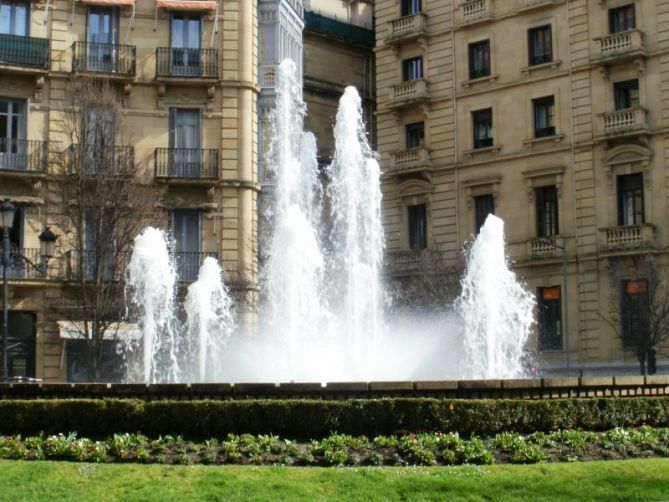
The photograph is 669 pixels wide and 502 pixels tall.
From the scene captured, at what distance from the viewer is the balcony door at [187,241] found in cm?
3591

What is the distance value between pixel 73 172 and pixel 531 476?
73.6 ft

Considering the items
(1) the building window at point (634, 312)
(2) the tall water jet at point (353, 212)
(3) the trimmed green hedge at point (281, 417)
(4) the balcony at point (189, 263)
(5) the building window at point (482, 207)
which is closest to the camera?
(3) the trimmed green hedge at point (281, 417)

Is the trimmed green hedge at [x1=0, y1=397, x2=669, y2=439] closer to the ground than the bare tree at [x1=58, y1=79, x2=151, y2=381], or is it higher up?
closer to the ground

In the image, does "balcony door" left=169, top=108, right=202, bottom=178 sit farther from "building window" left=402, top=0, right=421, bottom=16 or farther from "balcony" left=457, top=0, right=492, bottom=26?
"building window" left=402, top=0, right=421, bottom=16

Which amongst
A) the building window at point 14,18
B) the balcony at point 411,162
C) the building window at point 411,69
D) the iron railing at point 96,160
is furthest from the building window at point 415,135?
the building window at point 14,18

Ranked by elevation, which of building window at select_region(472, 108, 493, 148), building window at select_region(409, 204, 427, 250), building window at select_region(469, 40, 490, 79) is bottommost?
building window at select_region(409, 204, 427, 250)

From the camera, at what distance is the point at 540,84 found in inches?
1764

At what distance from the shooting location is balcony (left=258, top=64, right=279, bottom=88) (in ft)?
135

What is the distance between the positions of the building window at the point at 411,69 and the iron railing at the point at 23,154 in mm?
18943

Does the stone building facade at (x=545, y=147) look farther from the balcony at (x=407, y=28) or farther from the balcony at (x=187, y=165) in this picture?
the balcony at (x=187, y=165)

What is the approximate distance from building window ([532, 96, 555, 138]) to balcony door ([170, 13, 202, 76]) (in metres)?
14.4

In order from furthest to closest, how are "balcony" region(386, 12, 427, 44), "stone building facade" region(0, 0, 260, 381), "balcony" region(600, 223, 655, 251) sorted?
1. "balcony" region(386, 12, 427, 44)
2. "balcony" region(600, 223, 655, 251)
3. "stone building facade" region(0, 0, 260, 381)

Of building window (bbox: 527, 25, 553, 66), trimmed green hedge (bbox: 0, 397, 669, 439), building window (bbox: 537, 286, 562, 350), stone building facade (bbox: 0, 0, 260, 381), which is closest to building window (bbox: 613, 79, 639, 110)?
building window (bbox: 527, 25, 553, 66)

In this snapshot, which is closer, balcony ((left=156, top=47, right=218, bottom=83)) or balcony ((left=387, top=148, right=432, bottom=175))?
balcony ((left=156, top=47, right=218, bottom=83))
